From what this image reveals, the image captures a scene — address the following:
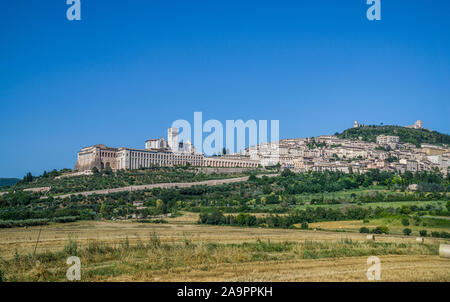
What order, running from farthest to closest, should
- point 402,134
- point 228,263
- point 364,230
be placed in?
point 402,134 < point 364,230 < point 228,263

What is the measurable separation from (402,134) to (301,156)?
4675 centimetres

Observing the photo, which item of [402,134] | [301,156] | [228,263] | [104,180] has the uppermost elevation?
[402,134]

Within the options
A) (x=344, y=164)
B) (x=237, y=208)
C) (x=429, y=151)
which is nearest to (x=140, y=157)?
(x=344, y=164)

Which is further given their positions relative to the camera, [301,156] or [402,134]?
[402,134]

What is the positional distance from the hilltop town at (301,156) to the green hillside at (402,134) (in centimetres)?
440

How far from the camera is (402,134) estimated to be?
440ft

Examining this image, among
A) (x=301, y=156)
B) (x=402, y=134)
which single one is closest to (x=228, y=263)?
(x=301, y=156)

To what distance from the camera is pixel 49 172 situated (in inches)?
3108

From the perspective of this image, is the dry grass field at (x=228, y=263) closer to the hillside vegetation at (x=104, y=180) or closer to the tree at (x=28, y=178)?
the hillside vegetation at (x=104, y=180)

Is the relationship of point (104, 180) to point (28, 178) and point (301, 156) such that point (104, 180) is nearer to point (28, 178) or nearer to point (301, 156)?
point (28, 178)

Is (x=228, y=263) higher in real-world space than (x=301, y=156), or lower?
lower

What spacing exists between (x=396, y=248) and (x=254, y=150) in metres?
110
